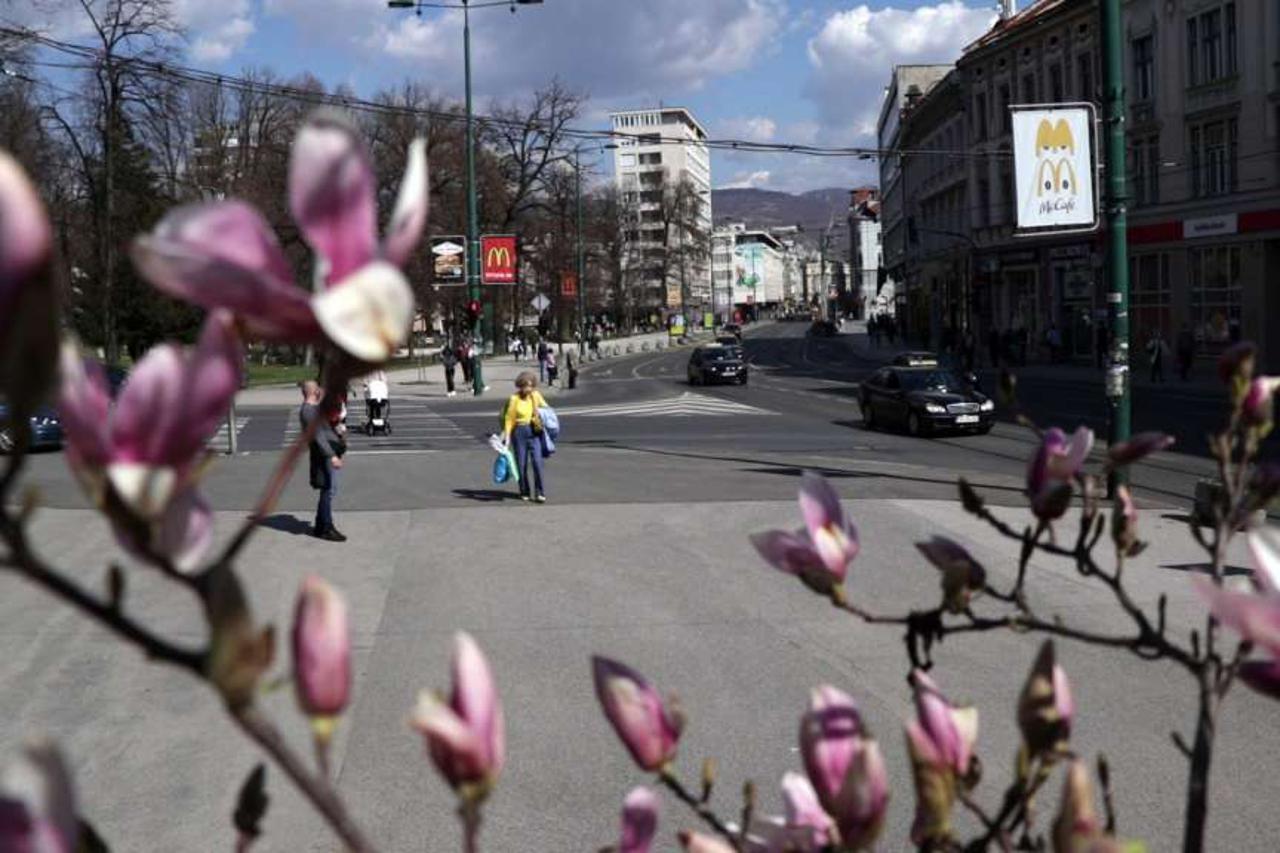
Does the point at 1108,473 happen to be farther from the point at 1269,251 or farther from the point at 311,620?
the point at 1269,251

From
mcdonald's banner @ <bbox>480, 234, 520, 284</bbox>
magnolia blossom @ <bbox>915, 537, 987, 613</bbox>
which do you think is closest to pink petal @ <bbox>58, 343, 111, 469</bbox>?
magnolia blossom @ <bbox>915, 537, 987, 613</bbox>

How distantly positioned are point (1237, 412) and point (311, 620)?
4.64ft

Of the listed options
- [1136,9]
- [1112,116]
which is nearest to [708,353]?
[1136,9]

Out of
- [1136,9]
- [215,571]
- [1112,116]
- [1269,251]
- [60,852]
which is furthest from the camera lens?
[1136,9]

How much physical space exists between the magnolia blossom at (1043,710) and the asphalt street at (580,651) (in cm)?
20

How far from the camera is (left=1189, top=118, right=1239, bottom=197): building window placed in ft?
129

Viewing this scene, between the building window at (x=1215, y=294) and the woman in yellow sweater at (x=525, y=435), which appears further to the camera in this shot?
the building window at (x=1215, y=294)

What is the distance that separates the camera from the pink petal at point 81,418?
2.99 ft

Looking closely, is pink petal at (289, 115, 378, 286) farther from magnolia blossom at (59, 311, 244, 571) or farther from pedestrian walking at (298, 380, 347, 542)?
pedestrian walking at (298, 380, 347, 542)

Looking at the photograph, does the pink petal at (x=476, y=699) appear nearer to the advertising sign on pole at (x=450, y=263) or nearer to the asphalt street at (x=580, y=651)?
the asphalt street at (x=580, y=651)

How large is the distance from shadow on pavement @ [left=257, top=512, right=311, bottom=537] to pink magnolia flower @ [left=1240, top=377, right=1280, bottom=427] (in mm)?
13087

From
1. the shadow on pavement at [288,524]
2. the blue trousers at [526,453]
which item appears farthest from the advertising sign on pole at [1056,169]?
the shadow on pavement at [288,524]

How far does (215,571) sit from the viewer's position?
96cm

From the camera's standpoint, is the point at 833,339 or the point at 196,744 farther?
the point at 833,339
